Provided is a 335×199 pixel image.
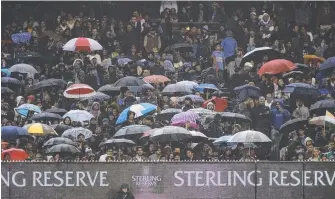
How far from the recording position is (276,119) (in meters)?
33.4

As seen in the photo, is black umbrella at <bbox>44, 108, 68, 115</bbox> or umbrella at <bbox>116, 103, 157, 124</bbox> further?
black umbrella at <bbox>44, 108, 68, 115</bbox>

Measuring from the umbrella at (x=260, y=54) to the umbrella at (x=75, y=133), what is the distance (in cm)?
716

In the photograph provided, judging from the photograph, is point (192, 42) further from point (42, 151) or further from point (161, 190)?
point (161, 190)

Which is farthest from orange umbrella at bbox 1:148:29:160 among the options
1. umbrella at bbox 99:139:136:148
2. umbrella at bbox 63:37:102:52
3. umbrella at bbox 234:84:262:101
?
umbrella at bbox 63:37:102:52

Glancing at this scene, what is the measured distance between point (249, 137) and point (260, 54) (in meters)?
7.64

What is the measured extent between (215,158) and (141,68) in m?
8.53

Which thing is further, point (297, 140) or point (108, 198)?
point (297, 140)

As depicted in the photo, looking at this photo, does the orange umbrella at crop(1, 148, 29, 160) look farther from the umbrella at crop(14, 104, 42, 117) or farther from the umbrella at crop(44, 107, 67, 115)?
the umbrella at crop(14, 104, 42, 117)

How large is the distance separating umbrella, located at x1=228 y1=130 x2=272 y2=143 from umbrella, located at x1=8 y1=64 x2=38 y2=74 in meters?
8.93

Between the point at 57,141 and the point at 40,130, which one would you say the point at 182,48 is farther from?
the point at 57,141

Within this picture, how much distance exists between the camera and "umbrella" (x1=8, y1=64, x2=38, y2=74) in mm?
37969

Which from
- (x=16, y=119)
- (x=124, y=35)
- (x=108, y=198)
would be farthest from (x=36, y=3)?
(x=108, y=198)

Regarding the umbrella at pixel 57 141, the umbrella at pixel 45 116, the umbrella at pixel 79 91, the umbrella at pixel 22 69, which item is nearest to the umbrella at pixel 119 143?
the umbrella at pixel 57 141

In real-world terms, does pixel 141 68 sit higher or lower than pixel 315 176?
higher
